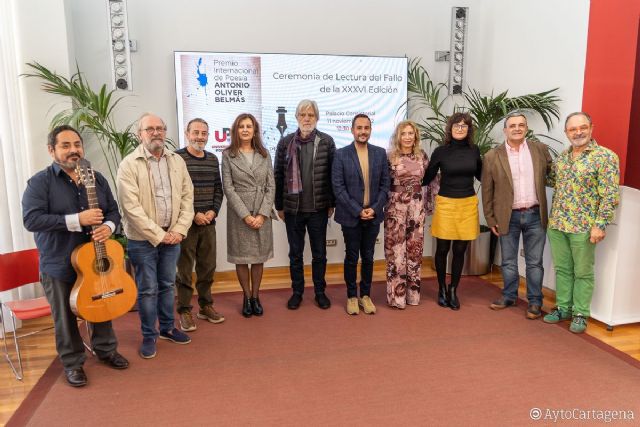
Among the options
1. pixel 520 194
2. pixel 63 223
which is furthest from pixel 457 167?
pixel 63 223

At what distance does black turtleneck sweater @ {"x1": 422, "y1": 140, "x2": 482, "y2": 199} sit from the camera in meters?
3.85

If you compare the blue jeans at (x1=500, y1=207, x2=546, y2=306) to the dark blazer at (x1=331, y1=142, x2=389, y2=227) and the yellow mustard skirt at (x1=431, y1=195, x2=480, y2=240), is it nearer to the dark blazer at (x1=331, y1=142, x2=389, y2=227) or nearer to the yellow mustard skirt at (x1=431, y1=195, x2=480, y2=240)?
the yellow mustard skirt at (x1=431, y1=195, x2=480, y2=240)

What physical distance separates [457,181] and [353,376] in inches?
68.5

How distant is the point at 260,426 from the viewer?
8.02 ft

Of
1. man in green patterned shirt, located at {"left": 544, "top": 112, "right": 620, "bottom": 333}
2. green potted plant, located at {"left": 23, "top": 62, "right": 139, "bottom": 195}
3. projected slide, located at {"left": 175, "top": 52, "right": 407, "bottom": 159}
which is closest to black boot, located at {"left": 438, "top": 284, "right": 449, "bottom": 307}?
man in green patterned shirt, located at {"left": 544, "top": 112, "right": 620, "bottom": 333}

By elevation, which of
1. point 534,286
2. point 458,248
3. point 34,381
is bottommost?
point 34,381

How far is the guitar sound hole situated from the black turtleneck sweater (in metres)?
2.41

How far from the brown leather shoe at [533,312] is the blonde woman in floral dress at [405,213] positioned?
0.84m

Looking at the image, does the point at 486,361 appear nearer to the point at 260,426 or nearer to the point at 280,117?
the point at 260,426

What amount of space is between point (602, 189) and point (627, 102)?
79cm

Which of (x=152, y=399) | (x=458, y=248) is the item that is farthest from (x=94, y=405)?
(x=458, y=248)

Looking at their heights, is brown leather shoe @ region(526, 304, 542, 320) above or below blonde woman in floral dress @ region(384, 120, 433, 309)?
below

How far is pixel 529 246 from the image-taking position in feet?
12.6

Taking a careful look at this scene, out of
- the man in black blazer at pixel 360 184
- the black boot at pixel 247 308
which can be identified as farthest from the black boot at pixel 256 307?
the man in black blazer at pixel 360 184
